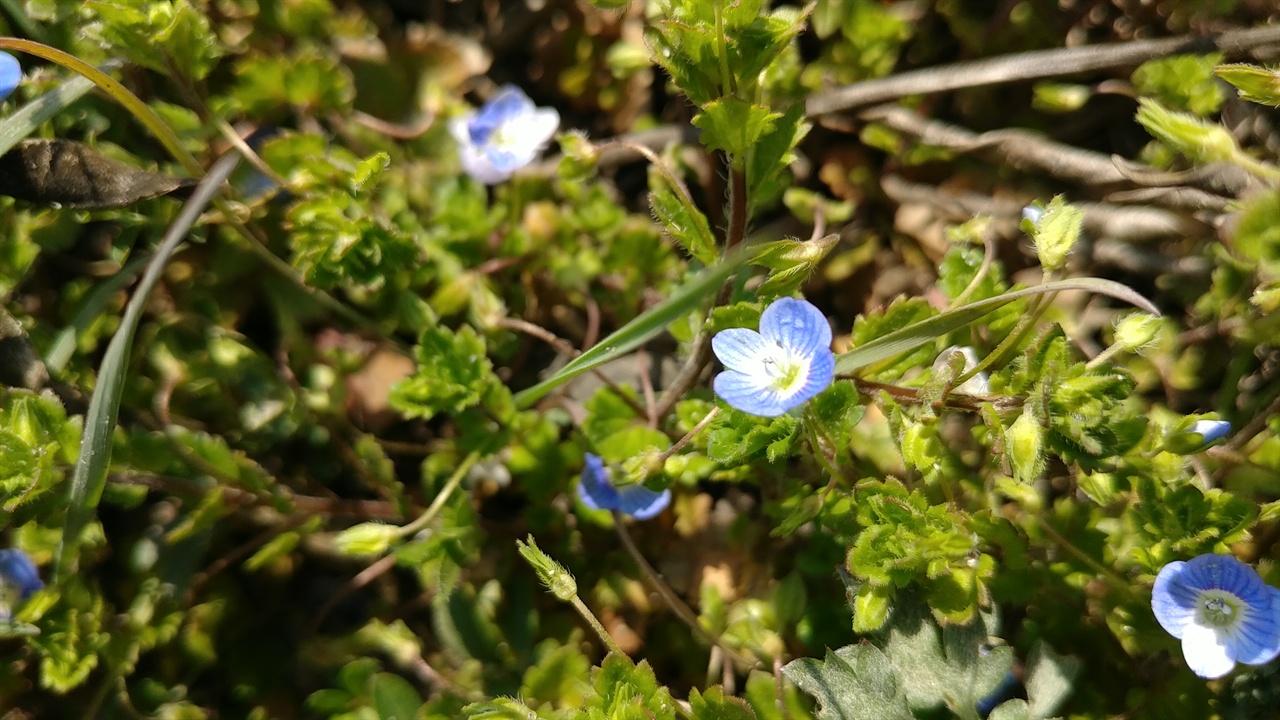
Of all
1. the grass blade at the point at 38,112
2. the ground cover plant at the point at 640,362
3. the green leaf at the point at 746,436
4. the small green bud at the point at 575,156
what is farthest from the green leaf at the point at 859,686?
the grass blade at the point at 38,112

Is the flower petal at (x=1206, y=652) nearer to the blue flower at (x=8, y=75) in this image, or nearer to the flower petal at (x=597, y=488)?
the flower petal at (x=597, y=488)

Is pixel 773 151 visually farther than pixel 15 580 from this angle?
No

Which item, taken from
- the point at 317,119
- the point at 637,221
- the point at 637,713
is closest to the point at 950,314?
the point at 637,713

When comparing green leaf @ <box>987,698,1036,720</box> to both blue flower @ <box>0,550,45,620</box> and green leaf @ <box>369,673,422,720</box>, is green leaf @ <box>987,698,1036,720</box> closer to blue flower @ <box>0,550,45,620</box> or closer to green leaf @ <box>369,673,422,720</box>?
green leaf @ <box>369,673,422,720</box>

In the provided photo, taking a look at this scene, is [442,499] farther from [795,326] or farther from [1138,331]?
[1138,331]

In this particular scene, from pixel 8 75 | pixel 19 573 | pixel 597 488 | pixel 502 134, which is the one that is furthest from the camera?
pixel 502 134

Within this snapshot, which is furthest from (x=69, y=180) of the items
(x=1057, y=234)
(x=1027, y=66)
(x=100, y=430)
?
(x=1027, y=66)

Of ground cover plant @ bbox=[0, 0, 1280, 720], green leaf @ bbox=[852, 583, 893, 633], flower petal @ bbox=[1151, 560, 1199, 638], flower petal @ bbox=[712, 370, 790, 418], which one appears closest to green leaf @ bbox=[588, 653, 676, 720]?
ground cover plant @ bbox=[0, 0, 1280, 720]
